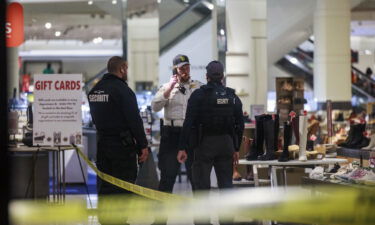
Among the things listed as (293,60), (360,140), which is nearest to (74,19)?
(293,60)

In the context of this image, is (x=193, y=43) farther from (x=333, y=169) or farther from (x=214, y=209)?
(x=214, y=209)

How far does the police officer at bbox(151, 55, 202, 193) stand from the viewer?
24.2 ft

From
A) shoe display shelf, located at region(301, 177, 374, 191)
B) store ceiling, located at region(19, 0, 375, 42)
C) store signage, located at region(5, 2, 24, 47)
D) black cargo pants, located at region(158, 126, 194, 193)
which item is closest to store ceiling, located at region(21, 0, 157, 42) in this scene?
store ceiling, located at region(19, 0, 375, 42)

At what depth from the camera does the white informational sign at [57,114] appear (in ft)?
24.0

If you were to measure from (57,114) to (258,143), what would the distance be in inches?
69.3

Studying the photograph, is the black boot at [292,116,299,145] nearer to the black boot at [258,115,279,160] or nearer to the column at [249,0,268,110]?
the black boot at [258,115,279,160]

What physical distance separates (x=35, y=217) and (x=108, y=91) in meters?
3.26

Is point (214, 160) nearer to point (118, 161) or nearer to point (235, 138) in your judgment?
point (235, 138)

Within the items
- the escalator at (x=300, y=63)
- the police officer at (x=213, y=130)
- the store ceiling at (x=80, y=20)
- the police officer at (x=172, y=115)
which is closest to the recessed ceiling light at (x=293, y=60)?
the escalator at (x=300, y=63)

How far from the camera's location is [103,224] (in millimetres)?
6180

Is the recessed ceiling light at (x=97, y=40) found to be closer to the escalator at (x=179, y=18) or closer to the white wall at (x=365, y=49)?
the white wall at (x=365, y=49)

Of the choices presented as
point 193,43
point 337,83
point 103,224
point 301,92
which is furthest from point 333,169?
point 337,83

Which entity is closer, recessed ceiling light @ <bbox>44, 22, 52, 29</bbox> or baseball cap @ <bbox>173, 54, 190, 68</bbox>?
baseball cap @ <bbox>173, 54, 190, 68</bbox>

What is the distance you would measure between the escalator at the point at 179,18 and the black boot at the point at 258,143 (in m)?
4.85
